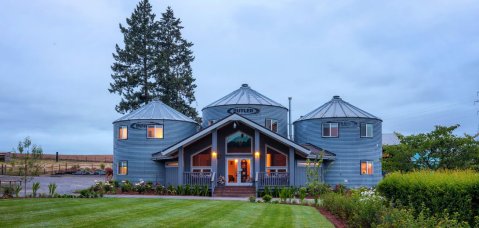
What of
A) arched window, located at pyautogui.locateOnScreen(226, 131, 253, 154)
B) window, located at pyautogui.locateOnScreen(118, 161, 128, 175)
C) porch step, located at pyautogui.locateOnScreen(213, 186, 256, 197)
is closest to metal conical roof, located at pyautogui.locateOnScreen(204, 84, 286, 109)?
arched window, located at pyautogui.locateOnScreen(226, 131, 253, 154)

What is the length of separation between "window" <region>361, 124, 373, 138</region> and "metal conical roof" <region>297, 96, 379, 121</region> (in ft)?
2.29

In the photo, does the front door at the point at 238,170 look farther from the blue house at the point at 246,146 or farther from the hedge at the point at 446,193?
the hedge at the point at 446,193

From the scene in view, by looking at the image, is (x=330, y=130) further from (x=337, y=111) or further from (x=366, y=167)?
(x=366, y=167)

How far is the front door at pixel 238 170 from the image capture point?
34.9 metres

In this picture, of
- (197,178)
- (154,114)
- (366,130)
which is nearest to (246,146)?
(197,178)

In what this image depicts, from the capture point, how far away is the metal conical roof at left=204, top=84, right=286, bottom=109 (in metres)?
40.7

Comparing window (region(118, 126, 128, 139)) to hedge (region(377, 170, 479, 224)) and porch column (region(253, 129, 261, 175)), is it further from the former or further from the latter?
hedge (region(377, 170, 479, 224))

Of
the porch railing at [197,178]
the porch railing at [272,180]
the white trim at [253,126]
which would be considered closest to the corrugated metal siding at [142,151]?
the porch railing at [197,178]

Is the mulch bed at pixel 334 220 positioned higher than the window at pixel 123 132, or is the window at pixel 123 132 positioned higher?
the window at pixel 123 132

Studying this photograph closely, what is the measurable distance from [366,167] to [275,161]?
316 inches

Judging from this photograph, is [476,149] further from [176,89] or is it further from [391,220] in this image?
[176,89]

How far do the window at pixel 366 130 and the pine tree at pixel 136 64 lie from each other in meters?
25.5

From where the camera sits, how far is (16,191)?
23.2 m

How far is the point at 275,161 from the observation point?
3509 cm
